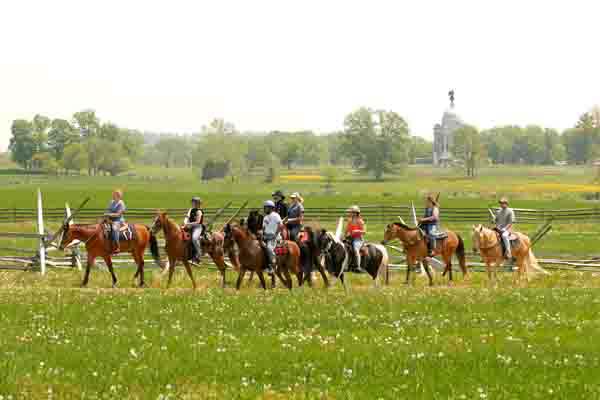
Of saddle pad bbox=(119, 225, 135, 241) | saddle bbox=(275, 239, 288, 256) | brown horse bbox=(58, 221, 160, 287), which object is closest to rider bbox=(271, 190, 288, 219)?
saddle bbox=(275, 239, 288, 256)

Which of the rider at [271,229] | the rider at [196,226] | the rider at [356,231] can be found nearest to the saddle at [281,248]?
the rider at [271,229]

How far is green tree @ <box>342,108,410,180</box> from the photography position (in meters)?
170

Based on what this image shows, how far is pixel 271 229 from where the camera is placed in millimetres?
24094

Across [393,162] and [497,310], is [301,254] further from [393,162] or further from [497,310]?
[393,162]

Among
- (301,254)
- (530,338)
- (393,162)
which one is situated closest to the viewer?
(530,338)

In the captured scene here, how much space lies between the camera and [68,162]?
18000 cm

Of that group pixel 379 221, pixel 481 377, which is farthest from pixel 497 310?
pixel 379 221

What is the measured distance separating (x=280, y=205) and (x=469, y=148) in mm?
151994

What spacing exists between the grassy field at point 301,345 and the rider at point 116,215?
4.02 meters

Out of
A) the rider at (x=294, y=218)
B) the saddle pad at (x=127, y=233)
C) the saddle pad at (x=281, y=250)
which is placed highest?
the rider at (x=294, y=218)

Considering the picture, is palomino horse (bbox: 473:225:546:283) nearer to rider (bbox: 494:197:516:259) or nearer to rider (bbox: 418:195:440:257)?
rider (bbox: 494:197:516:259)

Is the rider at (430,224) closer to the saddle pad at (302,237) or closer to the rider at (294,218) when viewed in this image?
the saddle pad at (302,237)

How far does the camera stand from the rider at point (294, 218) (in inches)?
992

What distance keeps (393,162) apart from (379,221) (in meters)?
111
